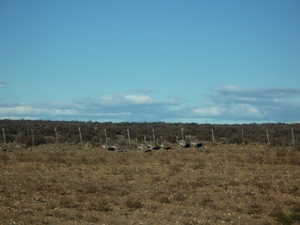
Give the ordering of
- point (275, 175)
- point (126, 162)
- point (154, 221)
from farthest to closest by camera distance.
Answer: point (126, 162)
point (275, 175)
point (154, 221)

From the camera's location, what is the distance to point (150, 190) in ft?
63.7

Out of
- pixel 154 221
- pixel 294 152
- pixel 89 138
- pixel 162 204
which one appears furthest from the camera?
pixel 89 138

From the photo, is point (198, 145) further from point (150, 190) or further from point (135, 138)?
point (150, 190)

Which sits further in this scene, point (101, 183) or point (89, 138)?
point (89, 138)

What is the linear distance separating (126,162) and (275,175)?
10.2 metres

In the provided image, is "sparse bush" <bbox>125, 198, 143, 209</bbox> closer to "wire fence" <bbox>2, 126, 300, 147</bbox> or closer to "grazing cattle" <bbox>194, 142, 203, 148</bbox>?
"grazing cattle" <bbox>194, 142, 203, 148</bbox>

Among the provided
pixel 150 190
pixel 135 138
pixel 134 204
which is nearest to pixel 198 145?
pixel 135 138

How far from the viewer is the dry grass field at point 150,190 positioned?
14648mm

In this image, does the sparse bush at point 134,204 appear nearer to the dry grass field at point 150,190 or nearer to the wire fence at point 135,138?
the dry grass field at point 150,190

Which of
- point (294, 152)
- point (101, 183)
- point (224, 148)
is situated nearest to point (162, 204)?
point (101, 183)

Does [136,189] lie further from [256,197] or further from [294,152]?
[294,152]

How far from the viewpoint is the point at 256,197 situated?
57.9 feet

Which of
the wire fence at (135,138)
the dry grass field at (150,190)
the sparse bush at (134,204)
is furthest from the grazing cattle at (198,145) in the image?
the sparse bush at (134,204)

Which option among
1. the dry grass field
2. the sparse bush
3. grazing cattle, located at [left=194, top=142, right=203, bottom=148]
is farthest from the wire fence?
the sparse bush
